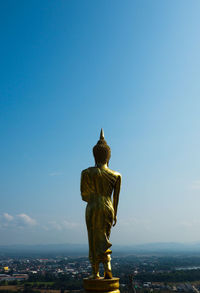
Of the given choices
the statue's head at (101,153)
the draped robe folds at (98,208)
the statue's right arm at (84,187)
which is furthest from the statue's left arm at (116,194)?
the statue's right arm at (84,187)

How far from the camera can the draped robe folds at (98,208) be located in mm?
5957

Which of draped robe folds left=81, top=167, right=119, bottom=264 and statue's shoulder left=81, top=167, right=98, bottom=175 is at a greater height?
statue's shoulder left=81, top=167, right=98, bottom=175

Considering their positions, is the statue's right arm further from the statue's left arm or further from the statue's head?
the statue's left arm

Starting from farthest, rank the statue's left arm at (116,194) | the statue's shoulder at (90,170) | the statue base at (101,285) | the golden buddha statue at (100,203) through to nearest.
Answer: the statue's left arm at (116,194), the statue's shoulder at (90,170), the golden buddha statue at (100,203), the statue base at (101,285)

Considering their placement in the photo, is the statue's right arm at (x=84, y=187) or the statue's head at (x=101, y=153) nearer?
the statue's right arm at (x=84, y=187)

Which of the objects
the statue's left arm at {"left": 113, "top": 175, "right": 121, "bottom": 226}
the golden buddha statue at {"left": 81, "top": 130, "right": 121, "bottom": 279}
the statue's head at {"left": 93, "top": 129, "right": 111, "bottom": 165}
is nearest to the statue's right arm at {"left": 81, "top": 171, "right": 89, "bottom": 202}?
the golden buddha statue at {"left": 81, "top": 130, "right": 121, "bottom": 279}

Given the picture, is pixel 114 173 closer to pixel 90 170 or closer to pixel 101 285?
pixel 90 170

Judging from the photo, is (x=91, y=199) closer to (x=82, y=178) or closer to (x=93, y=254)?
(x=82, y=178)

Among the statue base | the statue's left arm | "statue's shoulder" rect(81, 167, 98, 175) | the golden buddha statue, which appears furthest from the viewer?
the statue's left arm

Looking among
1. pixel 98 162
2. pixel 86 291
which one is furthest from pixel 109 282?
pixel 98 162

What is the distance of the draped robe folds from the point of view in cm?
596

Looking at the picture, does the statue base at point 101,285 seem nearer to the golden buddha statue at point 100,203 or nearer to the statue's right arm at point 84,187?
the golden buddha statue at point 100,203

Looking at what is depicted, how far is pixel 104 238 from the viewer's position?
599 centimetres

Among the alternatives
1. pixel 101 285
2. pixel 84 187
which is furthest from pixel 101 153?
pixel 101 285
